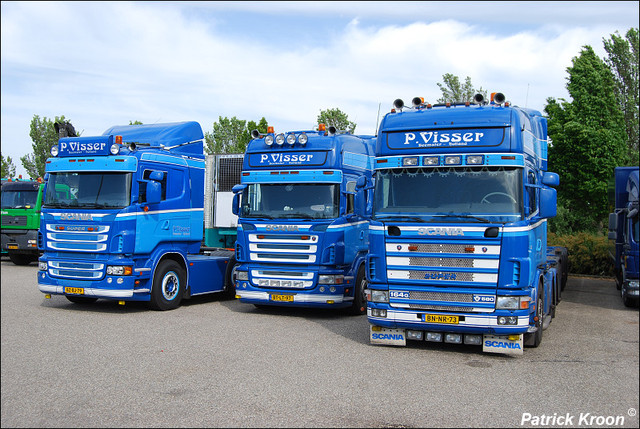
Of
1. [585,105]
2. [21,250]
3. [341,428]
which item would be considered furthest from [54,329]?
[585,105]

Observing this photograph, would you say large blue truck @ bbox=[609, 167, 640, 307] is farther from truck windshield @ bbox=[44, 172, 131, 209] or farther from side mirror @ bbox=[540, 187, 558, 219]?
truck windshield @ bbox=[44, 172, 131, 209]

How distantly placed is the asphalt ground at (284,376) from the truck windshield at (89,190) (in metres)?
2.28

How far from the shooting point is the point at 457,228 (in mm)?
8836

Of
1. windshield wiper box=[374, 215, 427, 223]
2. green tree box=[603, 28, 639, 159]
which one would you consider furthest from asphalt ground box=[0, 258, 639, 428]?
green tree box=[603, 28, 639, 159]

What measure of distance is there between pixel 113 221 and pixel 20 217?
1349 centimetres

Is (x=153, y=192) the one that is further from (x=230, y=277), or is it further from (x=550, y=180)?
(x=550, y=180)

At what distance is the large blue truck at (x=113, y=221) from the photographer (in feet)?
40.6

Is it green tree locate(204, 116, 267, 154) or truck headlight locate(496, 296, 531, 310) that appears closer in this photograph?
truck headlight locate(496, 296, 531, 310)

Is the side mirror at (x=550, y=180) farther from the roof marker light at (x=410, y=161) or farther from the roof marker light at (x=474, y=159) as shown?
the roof marker light at (x=410, y=161)

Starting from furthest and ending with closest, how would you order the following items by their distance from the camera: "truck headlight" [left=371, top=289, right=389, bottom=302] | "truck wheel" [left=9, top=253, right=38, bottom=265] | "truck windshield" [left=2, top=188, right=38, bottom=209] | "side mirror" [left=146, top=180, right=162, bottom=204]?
"truck wheel" [left=9, top=253, right=38, bottom=265], "truck windshield" [left=2, top=188, right=38, bottom=209], "side mirror" [left=146, top=180, right=162, bottom=204], "truck headlight" [left=371, top=289, right=389, bottom=302]

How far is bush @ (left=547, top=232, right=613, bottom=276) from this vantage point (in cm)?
2323

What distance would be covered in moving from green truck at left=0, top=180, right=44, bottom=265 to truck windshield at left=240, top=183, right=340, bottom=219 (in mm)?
13602

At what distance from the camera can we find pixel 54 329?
10.7 m

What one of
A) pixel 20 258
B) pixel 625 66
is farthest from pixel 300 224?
pixel 625 66
